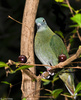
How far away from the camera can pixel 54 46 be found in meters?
1.21

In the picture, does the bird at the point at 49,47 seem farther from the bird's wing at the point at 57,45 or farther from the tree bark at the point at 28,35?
the tree bark at the point at 28,35

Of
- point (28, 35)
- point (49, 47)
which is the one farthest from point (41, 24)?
point (28, 35)

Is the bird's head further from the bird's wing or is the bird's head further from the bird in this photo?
the bird's wing

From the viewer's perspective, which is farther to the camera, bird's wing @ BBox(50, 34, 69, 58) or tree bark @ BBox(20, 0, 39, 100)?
bird's wing @ BBox(50, 34, 69, 58)

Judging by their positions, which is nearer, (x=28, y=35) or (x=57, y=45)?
(x=28, y=35)

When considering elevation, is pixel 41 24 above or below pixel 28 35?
above

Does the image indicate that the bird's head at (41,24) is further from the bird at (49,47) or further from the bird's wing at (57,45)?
the bird's wing at (57,45)

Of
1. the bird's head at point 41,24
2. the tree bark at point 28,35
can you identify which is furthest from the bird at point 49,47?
the tree bark at point 28,35

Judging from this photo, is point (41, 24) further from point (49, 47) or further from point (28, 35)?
point (28, 35)

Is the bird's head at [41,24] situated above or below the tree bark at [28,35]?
above

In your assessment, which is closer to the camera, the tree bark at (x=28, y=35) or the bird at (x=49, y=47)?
the tree bark at (x=28, y=35)

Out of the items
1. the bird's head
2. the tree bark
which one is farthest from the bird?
the tree bark

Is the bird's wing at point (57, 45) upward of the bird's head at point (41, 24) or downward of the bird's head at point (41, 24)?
downward

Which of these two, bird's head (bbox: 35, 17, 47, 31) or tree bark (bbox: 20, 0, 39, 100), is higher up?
bird's head (bbox: 35, 17, 47, 31)
